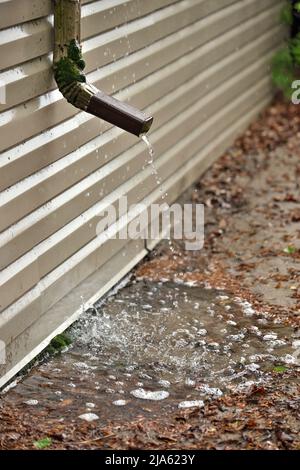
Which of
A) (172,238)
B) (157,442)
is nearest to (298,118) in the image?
(172,238)

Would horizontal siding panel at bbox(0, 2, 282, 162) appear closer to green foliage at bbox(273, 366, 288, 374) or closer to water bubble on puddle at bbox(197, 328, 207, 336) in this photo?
water bubble on puddle at bbox(197, 328, 207, 336)

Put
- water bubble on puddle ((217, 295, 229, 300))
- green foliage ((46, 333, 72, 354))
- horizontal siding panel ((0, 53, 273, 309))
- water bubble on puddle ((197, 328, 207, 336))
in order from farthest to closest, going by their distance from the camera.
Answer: water bubble on puddle ((217, 295, 229, 300)) → water bubble on puddle ((197, 328, 207, 336)) → green foliage ((46, 333, 72, 354)) → horizontal siding panel ((0, 53, 273, 309))

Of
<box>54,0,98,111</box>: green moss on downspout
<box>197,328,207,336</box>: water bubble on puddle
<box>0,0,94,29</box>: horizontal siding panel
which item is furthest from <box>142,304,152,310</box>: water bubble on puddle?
<box>0,0,94,29</box>: horizontal siding panel

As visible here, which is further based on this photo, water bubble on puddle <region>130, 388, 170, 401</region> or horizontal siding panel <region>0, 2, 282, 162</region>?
water bubble on puddle <region>130, 388, 170, 401</region>

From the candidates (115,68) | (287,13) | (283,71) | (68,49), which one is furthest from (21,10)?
(287,13)

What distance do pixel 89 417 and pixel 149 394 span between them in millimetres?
456

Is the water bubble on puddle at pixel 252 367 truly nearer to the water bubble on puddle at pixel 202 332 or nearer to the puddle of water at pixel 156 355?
the puddle of water at pixel 156 355

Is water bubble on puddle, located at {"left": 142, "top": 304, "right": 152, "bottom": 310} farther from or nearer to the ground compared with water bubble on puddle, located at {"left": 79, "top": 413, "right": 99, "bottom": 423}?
farther from the ground

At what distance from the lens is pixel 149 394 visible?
208 inches

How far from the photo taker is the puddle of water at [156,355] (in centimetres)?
523

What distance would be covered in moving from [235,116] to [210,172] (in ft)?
3.99

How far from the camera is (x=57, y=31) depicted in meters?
5.50

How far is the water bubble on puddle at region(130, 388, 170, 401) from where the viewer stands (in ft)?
17.2

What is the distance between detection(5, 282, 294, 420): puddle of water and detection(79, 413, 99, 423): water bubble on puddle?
0.04 meters
